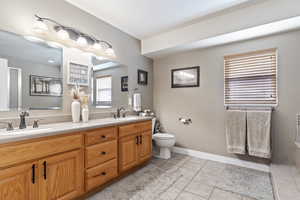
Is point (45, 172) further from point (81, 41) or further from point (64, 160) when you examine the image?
point (81, 41)

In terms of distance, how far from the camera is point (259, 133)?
2.15 metres

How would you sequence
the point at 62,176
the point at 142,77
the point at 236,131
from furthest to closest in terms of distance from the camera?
1. the point at 142,77
2. the point at 236,131
3. the point at 62,176

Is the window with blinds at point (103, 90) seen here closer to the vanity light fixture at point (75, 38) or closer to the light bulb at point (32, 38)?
the vanity light fixture at point (75, 38)

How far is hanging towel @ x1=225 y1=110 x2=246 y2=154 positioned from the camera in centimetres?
227

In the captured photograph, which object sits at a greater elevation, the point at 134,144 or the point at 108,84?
the point at 108,84

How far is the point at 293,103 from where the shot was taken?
2.04 metres

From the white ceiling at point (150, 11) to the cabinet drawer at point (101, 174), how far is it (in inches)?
80.9

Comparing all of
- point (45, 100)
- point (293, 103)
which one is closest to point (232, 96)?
point (293, 103)

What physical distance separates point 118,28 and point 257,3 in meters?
2.06

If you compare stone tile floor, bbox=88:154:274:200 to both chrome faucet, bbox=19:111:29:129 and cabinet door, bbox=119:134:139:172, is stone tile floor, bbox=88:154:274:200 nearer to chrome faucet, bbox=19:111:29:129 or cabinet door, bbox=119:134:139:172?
cabinet door, bbox=119:134:139:172

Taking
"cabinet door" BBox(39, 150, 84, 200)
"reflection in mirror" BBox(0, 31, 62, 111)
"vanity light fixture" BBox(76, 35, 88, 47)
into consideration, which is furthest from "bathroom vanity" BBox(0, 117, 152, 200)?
"vanity light fixture" BBox(76, 35, 88, 47)

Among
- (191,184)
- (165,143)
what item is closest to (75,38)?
(165,143)

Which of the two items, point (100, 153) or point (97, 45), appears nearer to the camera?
point (100, 153)

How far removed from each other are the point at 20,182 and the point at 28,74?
1.12 m
